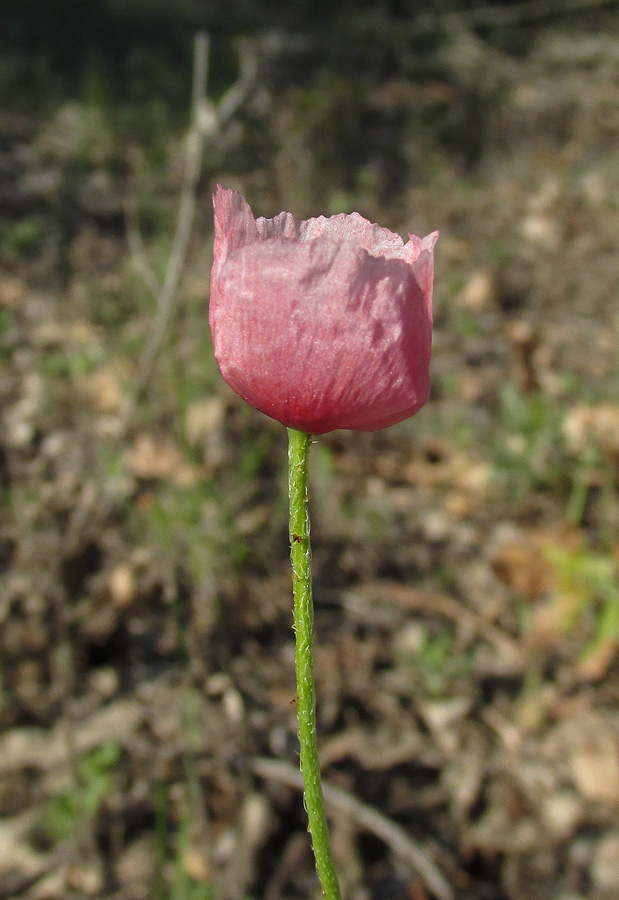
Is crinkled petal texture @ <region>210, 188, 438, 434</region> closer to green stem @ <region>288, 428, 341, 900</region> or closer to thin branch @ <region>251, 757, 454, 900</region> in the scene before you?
green stem @ <region>288, 428, 341, 900</region>

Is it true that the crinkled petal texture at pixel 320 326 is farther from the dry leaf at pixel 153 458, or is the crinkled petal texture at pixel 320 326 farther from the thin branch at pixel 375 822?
the dry leaf at pixel 153 458

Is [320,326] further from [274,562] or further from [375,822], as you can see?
[274,562]

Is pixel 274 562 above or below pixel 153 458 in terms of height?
below

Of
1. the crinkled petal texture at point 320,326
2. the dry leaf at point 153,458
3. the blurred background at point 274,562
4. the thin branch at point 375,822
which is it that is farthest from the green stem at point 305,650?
the dry leaf at point 153,458

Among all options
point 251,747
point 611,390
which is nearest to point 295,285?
point 251,747

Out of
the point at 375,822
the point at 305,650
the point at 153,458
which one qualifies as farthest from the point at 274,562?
the point at 305,650

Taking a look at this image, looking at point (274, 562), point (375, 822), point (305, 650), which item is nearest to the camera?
point (305, 650)

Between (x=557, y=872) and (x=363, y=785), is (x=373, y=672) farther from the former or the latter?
(x=557, y=872)

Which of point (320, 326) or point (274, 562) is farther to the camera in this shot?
point (274, 562)
